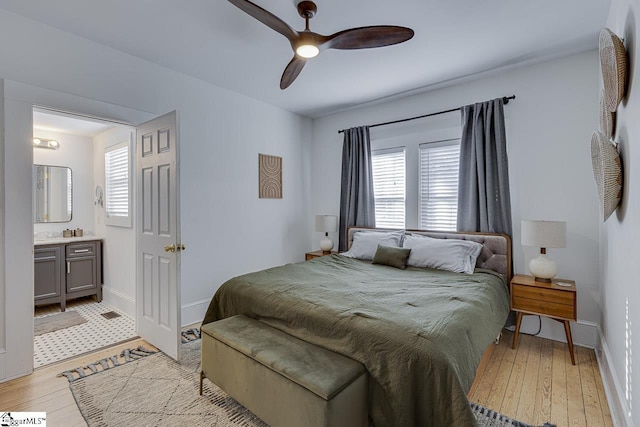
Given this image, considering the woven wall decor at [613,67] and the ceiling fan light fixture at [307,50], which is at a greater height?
the ceiling fan light fixture at [307,50]

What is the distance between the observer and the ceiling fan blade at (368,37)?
2041mm

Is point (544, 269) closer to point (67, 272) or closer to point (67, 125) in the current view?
point (67, 272)

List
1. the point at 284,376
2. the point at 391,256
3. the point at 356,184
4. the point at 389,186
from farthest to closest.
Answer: the point at 356,184, the point at 389,186, the point at 391,256, the point at 284,376

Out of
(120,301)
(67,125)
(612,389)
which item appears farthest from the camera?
(67,125)

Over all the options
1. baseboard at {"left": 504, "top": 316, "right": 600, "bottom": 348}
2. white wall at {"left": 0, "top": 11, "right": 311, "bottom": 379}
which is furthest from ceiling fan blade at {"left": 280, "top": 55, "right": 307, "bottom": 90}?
baseboard at {"left": 504, "top": 316, "right": 600, "bottom": 348}

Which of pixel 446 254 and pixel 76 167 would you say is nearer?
pixel 446 254

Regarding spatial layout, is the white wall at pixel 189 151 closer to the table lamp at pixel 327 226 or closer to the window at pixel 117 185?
the table lamp at pixel 327 226

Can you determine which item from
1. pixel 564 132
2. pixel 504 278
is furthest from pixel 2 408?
pixel 564 132

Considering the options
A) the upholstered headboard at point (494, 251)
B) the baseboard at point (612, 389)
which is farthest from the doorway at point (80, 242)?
Result: the baseboard at point (612, 389)

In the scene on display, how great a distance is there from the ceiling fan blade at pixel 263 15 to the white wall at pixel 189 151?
1854 mm

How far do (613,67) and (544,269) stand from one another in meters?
1.77

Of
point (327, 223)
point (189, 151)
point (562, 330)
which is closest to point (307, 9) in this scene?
point (189, 151)

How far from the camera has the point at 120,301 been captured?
4039 millimetres

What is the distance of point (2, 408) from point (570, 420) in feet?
12.1
